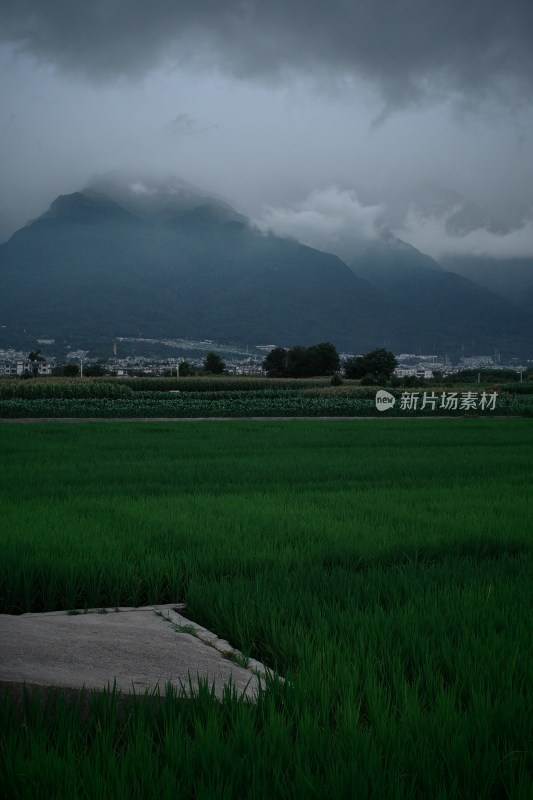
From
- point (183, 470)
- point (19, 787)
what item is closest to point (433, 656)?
point (19, 787)

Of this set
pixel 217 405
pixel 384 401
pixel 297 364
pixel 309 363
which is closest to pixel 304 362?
pixel 309 363

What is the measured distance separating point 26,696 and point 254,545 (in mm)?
3580

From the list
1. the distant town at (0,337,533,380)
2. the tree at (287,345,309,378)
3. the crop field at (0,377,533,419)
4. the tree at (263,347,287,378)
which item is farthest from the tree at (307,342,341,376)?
the crop field at (0,377,533,419)

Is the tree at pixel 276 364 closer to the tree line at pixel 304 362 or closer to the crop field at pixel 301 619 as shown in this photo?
the tree line at pixel 304 362

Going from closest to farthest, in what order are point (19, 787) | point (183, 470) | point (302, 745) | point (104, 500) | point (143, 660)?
point (19, 787) → point (302, 745) → point (143, 660) → point (104, 500) → point (183, 470)

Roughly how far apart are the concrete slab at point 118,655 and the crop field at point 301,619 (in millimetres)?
178

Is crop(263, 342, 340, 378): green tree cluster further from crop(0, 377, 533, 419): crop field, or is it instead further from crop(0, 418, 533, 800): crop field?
crop(0, 418, 533, 800): crop field

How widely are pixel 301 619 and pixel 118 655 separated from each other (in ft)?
3.86

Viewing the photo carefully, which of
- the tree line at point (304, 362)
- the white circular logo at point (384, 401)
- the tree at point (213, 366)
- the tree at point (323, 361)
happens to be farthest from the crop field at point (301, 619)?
the tree at point (213, 366)

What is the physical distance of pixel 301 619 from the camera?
4246 mm

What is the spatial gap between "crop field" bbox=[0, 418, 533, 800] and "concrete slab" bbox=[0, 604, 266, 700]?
178 mm

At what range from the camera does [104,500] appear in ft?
29.3

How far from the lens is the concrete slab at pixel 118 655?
10.3 feet

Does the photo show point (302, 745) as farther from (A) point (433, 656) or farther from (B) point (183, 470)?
(B) point (183, 470)
